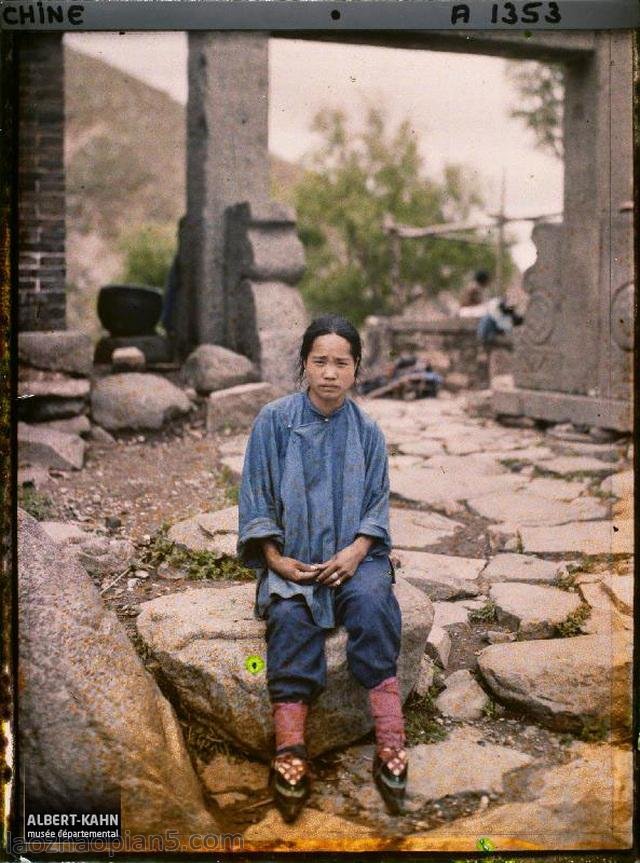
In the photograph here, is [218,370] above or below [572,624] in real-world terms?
above

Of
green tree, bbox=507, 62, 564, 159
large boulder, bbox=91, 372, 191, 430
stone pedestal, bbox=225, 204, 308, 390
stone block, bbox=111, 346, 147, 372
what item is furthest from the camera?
green tree, bbox=507, 62, 564, 159

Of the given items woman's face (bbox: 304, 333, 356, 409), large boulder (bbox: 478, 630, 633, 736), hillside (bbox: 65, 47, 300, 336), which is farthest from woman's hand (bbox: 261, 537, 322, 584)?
hillside (bbox: 65, 47, 300, 336)

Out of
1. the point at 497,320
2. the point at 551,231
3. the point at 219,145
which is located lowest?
the point at 497,320

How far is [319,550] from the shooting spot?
2.73m

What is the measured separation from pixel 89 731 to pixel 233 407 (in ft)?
12.4

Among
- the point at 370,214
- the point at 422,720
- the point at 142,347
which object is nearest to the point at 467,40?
the point at 422,720

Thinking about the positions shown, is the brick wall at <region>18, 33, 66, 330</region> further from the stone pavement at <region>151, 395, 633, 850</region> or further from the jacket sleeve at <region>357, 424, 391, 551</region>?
Result: the jacket sleeve at <region>357, 424, 391, 551</region>

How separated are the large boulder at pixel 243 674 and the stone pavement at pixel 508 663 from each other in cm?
15

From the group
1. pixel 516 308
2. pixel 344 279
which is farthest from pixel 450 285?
pixel 516 308

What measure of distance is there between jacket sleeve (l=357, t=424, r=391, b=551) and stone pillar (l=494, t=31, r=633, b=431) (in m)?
4.06

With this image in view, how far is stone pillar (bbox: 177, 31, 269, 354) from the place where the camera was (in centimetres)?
719

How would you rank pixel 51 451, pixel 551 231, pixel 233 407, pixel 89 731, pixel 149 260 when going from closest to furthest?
pixel 89 731
pixel 51 451
pixel 233 407
pixel 551 231
pixel 149 260

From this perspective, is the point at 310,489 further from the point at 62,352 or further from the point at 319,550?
the point at 62,352

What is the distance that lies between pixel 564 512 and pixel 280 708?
2.65 m
